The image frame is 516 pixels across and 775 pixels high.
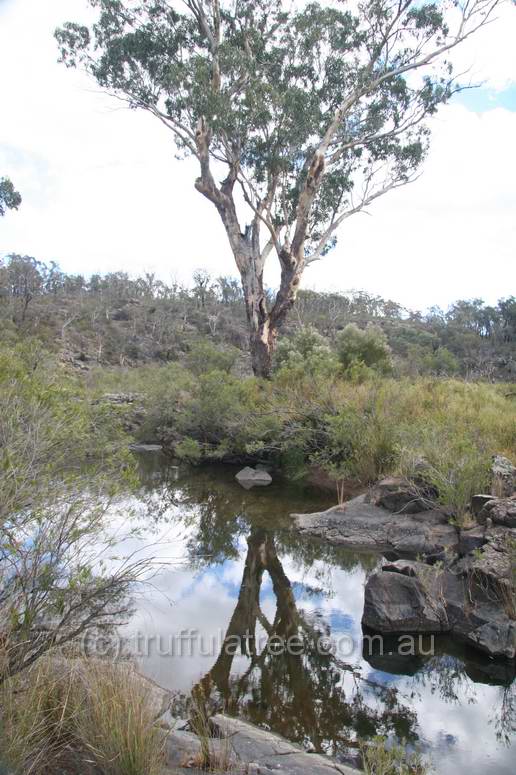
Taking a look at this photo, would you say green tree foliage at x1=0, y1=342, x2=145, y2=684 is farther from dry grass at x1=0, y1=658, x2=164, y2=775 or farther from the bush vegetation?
the bush vegetation

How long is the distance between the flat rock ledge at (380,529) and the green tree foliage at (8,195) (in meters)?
21.2

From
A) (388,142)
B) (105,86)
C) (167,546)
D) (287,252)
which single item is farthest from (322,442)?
(105,86)

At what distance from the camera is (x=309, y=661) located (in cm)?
468

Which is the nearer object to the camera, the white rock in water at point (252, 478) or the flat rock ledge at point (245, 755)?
the flat rock ledge at point (245, 755)

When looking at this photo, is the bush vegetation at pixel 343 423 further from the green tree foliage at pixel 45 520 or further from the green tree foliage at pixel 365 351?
the green tree foliage at pixel 45 520

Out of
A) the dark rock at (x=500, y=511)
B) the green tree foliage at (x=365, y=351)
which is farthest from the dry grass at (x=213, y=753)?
the green tree foliage at (x=365, y=351)

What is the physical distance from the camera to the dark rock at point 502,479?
6699 millimetres

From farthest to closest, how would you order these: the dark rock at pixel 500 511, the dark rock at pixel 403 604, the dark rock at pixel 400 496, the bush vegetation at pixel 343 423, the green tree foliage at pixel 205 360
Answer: the green tree foliage at pixel 205 360 → the bush vegetation at pixel 343 423 → the dark rock at pixel 400 496 → the dark rock at pixel 500 511 → the dark rock at pixel 403 604

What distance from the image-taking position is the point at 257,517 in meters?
9.03

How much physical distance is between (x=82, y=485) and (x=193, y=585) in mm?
2736

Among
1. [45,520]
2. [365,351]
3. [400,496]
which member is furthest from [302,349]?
[45,520]

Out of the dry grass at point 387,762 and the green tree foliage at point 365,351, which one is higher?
the green tree foliage at point 365,351

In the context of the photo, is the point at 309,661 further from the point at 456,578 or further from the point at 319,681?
the point at 456,578

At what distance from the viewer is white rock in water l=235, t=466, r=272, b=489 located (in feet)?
37.3
